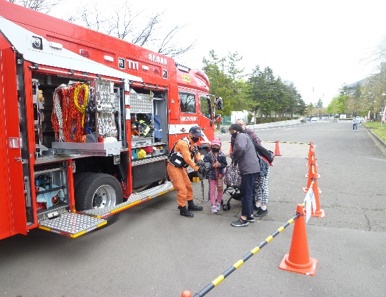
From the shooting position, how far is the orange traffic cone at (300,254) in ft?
11.8

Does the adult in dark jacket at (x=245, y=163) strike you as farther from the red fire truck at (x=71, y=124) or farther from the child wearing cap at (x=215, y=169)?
the red fire truck at (x=71, y=124)

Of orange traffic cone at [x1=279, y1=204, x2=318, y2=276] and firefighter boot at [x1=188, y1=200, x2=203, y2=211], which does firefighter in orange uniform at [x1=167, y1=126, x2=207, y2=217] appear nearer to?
firefighter boot at [x1=188, y1=200, x2=203, y2=211]

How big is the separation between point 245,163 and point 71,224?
272 cm

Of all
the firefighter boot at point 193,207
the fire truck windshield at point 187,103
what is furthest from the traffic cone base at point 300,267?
the fire truck windshield at point 187,103

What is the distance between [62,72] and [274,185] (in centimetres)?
580

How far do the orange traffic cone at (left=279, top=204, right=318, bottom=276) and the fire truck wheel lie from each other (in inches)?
113

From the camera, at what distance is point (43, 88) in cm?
519

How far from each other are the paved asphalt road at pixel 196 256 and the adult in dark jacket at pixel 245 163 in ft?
0.90

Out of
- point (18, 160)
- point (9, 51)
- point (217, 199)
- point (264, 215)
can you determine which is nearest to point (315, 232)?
point (264, 215)

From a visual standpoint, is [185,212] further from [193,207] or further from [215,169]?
[215,169]

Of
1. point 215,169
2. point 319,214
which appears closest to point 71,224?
point 215,169

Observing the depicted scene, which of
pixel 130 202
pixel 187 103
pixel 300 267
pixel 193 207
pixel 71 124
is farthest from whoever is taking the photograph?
pixel 187 103

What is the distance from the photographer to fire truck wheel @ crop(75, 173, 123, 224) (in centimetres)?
473

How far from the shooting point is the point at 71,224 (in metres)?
4.09
